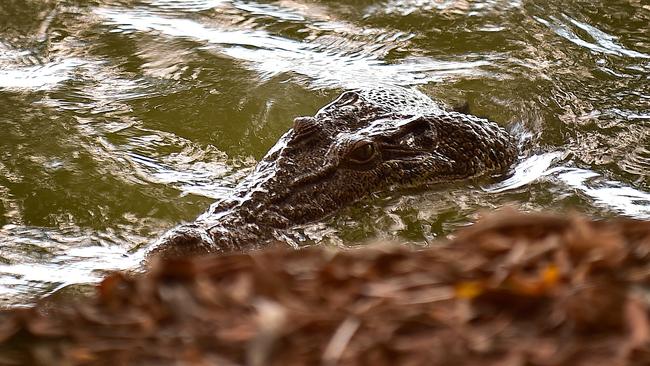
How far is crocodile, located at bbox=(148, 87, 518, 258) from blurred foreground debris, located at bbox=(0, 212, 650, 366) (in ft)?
9.82

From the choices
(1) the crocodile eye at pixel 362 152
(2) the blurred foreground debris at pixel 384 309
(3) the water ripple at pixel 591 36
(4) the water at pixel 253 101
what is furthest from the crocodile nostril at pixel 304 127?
(2) the blurred foreground debris at pixel 384 309

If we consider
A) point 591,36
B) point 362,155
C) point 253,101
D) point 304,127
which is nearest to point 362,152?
point 362,155

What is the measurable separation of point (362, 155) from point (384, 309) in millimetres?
4337

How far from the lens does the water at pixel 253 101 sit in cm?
600

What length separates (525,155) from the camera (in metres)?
7.00

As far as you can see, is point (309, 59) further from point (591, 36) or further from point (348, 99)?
point (591, 36)

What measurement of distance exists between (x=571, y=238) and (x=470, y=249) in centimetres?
20

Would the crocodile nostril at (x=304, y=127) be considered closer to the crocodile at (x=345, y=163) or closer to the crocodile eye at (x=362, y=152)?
the crocodile at (x=345, y=163)

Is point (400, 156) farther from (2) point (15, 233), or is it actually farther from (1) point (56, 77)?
(1) point (56, 77)

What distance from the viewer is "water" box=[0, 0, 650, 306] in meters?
6.00

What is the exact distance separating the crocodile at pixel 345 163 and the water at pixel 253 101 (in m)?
0.13

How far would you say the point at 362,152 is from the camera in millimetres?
6066

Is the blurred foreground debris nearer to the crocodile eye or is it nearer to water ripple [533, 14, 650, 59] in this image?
the crocodile eye

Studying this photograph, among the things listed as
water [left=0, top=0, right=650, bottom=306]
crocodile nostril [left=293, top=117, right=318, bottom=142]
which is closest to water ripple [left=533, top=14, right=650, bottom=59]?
water [left=0, top=0, right=650, bottom=306]
